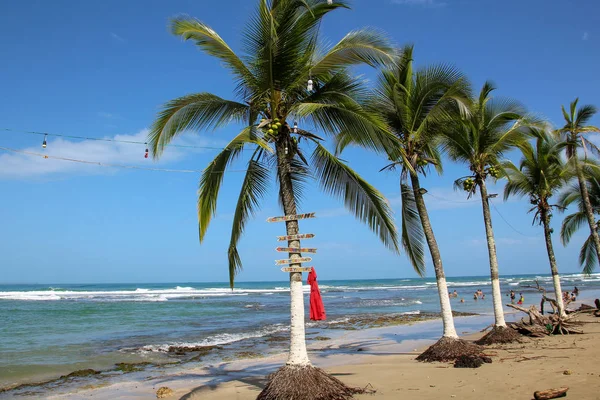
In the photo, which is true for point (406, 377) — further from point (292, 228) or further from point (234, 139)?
point (234, 139)

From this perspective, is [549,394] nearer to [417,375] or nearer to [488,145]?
[417,375]

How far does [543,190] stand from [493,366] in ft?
29.8

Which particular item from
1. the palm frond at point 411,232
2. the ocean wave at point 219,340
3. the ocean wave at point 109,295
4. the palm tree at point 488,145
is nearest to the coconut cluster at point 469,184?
the palm tree at point 488,145

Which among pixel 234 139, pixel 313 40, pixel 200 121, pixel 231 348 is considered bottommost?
pixel 231 348

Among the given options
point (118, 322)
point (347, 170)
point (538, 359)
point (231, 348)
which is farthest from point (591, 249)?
point (118, 322)

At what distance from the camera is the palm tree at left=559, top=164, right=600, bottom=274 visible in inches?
813

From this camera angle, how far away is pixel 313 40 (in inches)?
307

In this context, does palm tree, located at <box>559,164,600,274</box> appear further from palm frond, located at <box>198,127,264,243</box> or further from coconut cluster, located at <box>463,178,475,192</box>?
palm frond, located at <box>198,127,264,243</box>

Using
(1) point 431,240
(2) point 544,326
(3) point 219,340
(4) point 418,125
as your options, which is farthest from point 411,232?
(3) point 219,340

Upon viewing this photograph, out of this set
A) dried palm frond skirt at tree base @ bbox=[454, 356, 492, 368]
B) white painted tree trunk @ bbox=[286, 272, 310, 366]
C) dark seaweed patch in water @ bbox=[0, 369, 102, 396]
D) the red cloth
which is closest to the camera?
white painted tree trunk @ bbox=[286, 272, 310, 366]

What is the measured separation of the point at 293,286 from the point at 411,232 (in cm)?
467

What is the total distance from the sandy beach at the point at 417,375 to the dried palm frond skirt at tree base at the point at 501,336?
11.1 inches

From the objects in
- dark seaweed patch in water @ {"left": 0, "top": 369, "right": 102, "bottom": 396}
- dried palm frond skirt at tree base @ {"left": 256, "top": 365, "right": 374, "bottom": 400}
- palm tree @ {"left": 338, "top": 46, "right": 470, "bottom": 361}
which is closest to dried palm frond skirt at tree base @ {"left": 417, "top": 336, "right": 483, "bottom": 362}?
palm tree @ {"left": 338, "top": 46, "right": 470, "bottom": 361}

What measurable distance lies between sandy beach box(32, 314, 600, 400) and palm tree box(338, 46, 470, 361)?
1.28 meters
